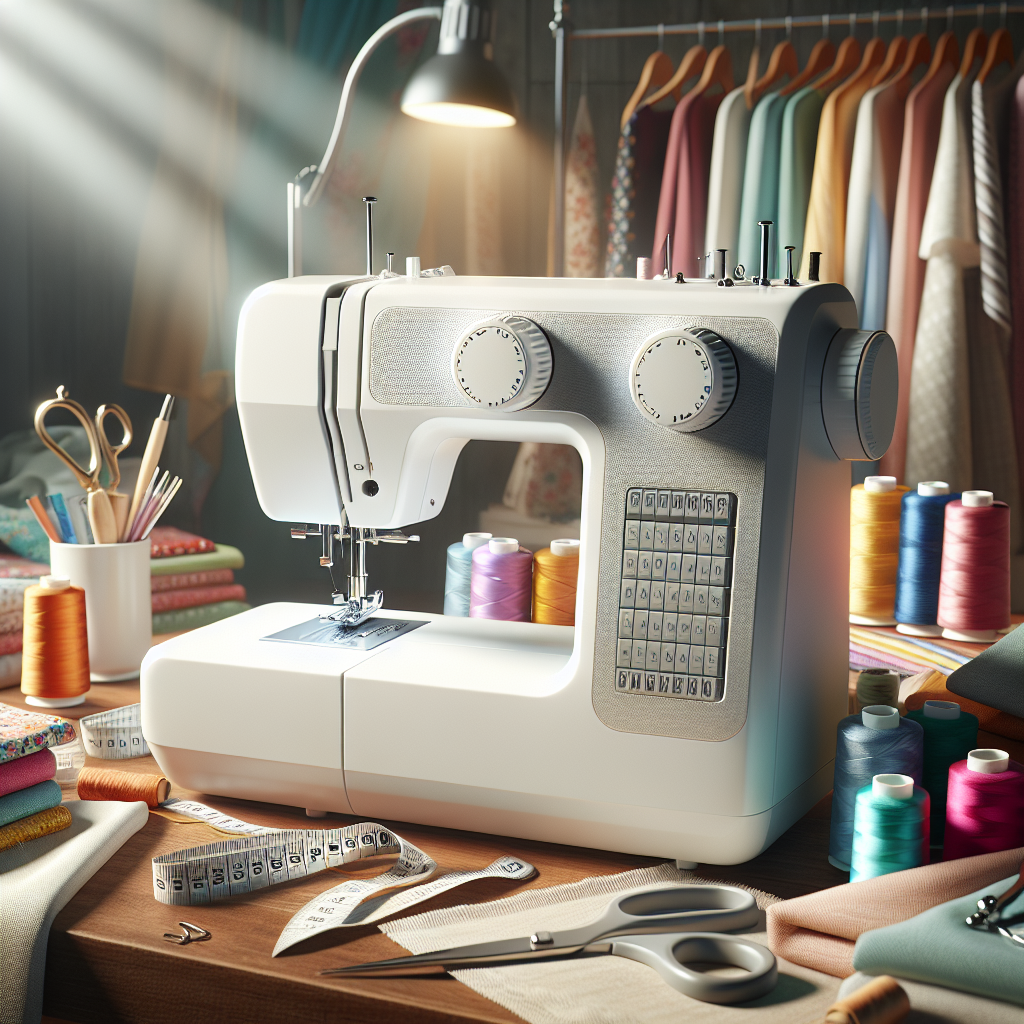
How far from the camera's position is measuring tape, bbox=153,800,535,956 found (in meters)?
0.94

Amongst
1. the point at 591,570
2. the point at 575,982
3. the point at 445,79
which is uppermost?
the point at 445,79

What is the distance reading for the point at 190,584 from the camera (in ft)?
6.42

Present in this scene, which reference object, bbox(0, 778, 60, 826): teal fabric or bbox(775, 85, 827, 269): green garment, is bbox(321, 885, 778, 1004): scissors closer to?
bbox(0, 778, 60, 826): teal fabric

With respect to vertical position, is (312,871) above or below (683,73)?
below

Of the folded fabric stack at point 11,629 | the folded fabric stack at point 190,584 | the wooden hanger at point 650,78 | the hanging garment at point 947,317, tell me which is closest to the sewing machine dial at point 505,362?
the folded fabric stack at point 11,629

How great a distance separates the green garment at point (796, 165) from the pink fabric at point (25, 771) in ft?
6.85

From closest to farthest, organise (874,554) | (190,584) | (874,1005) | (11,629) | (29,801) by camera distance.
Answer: (874,1005) → (29,801) → (11,629) → (874,554) → (190,584)

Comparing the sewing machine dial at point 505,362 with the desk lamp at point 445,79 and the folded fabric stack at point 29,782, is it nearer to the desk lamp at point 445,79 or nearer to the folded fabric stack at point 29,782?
the desk lamp at point 445,79

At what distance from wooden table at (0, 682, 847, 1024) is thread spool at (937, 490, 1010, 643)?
68cm

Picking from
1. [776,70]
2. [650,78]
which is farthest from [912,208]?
[650,78]

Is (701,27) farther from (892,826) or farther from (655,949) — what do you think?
(655,949)

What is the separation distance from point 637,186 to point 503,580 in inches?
64.5

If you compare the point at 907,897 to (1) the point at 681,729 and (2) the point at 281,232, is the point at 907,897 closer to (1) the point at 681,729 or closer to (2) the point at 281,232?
(1) the point at 681,729

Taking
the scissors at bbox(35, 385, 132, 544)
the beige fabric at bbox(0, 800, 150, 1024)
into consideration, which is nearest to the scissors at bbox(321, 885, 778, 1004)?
the beige fabric at bbox(0, 800, 150, 1024)
